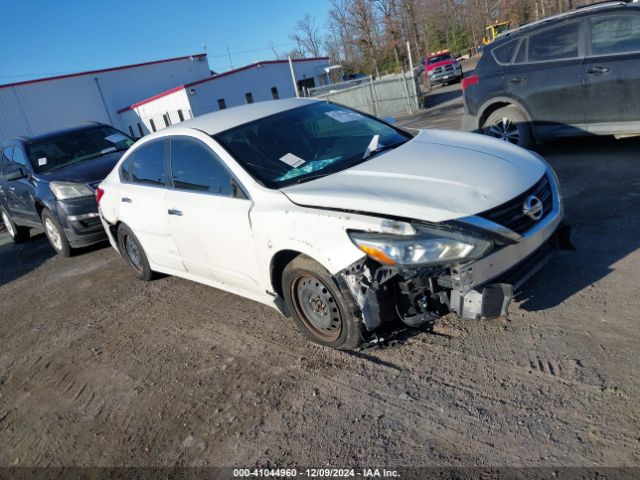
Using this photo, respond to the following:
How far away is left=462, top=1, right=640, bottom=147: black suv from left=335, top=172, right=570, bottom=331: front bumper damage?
12.4ft

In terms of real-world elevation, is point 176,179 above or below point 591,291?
above

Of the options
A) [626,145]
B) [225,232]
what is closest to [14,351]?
[225,232]

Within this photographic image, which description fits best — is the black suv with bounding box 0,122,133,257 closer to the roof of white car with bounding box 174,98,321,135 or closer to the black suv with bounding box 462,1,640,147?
the roof of white car with bounding box 174,98,321,135

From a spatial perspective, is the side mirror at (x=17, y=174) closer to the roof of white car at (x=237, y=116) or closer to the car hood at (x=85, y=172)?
the car hood at (x=85, y=172)

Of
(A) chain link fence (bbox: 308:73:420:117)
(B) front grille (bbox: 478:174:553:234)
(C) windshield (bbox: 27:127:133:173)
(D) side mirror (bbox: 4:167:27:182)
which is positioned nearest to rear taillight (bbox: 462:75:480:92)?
(B) front grille (bbox: 478:174:553:234)

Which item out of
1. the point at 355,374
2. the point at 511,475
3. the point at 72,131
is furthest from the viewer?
the point at 72,131

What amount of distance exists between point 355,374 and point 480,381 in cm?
77

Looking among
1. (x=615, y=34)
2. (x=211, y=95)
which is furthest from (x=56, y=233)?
(x=211, y=95)

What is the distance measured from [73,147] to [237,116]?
5.10 metres

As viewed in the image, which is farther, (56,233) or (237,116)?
(56,233)

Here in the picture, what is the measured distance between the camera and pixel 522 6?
159 ft

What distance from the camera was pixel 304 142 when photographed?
4129 millimetres

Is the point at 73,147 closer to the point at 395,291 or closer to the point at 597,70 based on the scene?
the point at 395,291

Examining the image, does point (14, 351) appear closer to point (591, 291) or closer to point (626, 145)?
point (591, 291)
